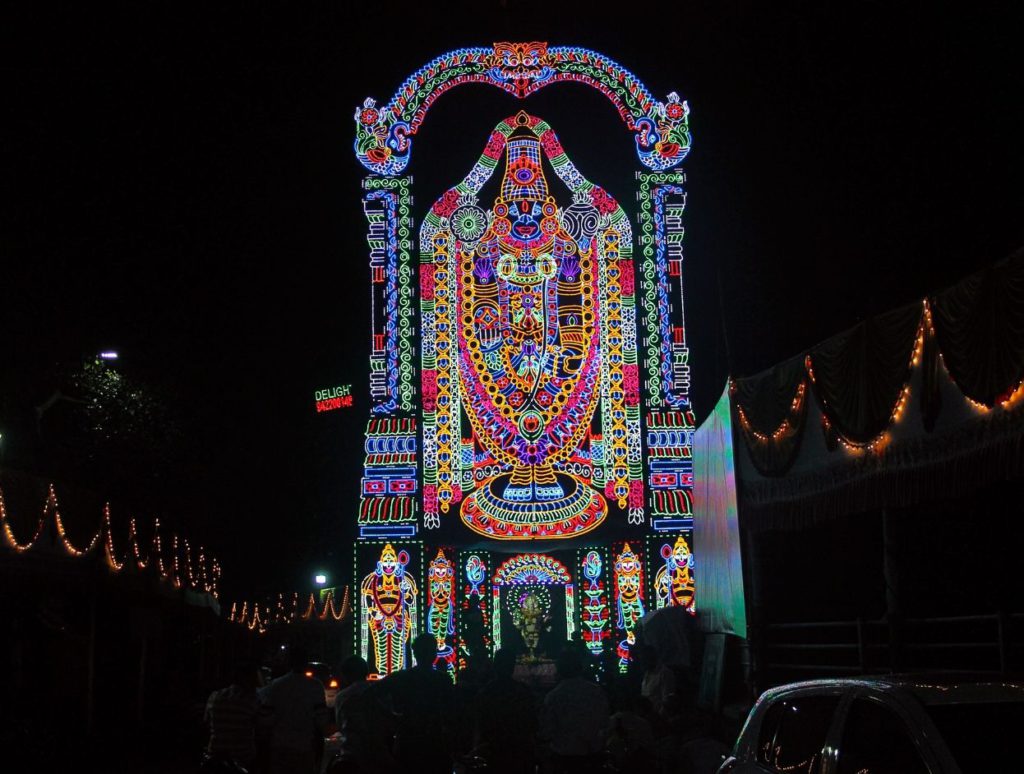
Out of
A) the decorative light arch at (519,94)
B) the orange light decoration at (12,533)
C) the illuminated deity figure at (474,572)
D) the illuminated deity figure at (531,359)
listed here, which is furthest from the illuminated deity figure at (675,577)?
the orange light decoration at (12,533)

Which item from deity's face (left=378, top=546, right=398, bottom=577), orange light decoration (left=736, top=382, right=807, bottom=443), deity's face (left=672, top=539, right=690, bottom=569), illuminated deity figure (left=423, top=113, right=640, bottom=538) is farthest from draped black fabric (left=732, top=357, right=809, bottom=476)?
deity's face (left=378, top=546, right=398, bottom=577)

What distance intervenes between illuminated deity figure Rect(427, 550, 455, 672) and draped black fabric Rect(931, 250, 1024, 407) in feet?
51.6

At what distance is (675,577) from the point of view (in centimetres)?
2505

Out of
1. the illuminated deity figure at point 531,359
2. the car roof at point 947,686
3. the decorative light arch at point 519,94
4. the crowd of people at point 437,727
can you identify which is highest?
the decorative light arch at point 519,94

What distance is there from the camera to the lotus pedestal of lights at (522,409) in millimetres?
25188

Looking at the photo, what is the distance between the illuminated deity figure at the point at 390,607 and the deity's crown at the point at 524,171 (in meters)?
8.51

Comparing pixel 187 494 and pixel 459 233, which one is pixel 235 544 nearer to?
pixel 187 494

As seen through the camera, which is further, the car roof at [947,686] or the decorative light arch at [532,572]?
the decorative light arch at [532,572]

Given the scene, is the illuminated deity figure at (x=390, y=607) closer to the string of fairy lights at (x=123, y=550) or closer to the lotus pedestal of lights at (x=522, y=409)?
the lotus pedestal of lights at (x=522, y=409)

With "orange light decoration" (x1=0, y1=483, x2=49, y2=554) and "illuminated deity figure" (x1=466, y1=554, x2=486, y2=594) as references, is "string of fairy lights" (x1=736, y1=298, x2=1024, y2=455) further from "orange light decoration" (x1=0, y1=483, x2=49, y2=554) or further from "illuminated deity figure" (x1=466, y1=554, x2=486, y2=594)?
"illuminated deity figure" (x1=466, y1=554, x2=486, y2=594)

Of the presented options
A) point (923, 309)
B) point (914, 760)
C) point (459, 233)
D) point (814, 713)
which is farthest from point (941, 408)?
point (459, 233)

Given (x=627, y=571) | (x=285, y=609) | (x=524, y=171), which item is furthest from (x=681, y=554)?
(x=285, y=609)

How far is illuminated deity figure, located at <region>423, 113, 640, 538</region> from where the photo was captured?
84.5ft

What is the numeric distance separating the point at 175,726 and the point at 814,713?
16.5 m
